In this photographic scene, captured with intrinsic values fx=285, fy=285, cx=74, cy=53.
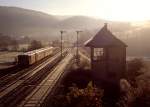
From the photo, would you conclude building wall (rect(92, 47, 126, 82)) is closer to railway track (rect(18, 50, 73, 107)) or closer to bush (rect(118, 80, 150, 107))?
railway track (rect(18, 50, 73, 107))

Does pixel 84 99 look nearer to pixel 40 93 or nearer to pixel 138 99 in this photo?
pixel 138 99

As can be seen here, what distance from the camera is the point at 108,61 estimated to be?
102ft

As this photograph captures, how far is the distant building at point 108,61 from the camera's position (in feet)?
101

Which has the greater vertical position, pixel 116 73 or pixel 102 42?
pixel 102 42

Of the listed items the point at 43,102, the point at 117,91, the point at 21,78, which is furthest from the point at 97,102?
the point at 21,78

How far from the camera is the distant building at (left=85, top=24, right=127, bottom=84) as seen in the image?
30891 mm

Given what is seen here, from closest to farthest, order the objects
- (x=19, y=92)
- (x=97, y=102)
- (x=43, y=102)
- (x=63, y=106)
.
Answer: (x=97, y=102) → (x=63, y=106) → (x=43, y=102) → (x=19, y=92)

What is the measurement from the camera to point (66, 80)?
33.8 m

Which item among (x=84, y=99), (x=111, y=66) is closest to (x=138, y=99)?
(x=84, y=99)

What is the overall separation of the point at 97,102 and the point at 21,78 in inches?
785

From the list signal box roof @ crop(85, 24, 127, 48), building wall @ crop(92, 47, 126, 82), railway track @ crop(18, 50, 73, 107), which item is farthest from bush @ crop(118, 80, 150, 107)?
signal box roof @ crop(85, 24, 127, 48)

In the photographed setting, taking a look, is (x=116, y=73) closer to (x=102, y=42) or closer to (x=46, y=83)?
(x=102, y=42)

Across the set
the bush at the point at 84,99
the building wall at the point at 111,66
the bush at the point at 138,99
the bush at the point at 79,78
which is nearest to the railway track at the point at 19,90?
the bush at the point at 79,78

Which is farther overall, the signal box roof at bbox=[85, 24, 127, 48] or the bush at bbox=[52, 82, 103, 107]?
the signal box roof at bbox=[85, 24, 127, 48]
